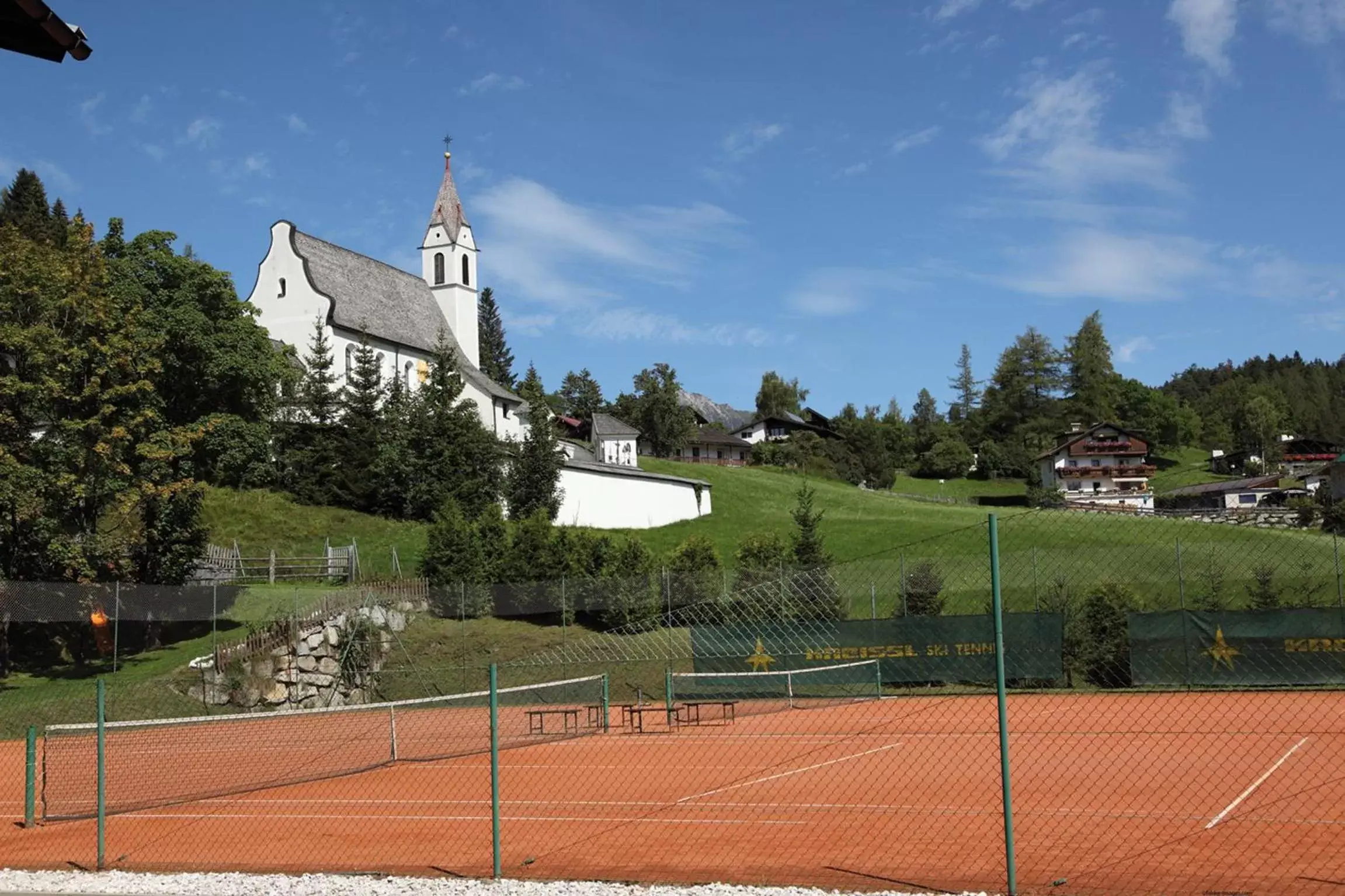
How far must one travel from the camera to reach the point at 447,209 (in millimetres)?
76000

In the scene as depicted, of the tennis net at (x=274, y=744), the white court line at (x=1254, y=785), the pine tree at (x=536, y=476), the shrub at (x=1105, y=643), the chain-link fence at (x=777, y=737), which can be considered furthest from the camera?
the pine tree at (x=536, y=476)

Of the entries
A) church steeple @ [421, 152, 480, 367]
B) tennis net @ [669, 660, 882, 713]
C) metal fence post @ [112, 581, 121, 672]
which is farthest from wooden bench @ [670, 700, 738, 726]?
church steeple @ [421, 152, 480, 367]

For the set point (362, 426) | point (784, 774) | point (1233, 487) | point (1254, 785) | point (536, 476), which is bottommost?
point (784, 774)

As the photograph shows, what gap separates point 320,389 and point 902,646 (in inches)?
1427

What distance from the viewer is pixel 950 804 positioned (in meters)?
12.4

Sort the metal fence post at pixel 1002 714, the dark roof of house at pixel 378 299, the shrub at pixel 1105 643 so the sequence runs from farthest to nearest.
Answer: the dark roof of house at pixel 378 299 → the shrub at pixel 1105 643 → the metal fence post at pixel 1002 714

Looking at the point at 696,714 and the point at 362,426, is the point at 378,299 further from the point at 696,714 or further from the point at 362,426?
the point at 696,714

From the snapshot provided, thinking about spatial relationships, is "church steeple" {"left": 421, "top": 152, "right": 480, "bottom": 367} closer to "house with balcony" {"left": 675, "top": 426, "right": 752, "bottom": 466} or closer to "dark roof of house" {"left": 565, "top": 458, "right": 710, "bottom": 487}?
"dark roof of house" {"left": 565, "top": 458, "right": 710, "bottom": 487}

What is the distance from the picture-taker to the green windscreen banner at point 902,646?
26.3 meters

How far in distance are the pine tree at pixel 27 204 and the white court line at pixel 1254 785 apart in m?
79.6

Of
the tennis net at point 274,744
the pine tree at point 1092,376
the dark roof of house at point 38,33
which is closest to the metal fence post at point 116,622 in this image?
the tennis net at point 274,744

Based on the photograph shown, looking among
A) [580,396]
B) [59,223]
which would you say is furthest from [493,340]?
[59,223]

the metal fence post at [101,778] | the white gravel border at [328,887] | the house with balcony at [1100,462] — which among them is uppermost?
the house with balcony at [1100,462]

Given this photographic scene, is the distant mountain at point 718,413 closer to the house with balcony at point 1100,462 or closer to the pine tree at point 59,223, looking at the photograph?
the house with balcony at point 1100,462
